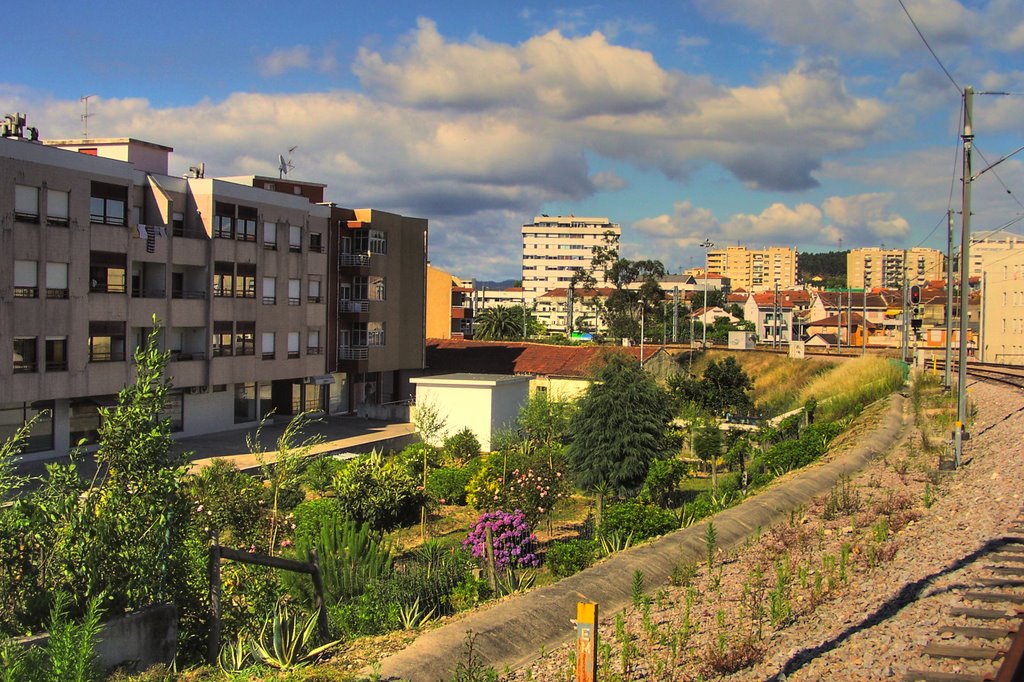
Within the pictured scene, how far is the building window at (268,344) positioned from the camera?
3997 cm

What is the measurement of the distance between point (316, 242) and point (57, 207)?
1492 cm

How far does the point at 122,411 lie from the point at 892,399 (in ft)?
95.4

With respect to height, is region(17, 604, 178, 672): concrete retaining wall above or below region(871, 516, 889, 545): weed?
below

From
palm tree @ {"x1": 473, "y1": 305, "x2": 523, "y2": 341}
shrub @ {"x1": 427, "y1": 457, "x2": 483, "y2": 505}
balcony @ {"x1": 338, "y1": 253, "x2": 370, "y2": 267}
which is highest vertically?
balcony @ {"x1": 338, "y1": 253, "x2": 370, "y2": 267}

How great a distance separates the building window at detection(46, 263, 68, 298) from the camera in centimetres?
2997

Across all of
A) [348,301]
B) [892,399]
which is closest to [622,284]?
[348,301]

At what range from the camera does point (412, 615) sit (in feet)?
36.9

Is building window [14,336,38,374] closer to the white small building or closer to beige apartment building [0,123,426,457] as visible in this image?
beige apartment building [0,123,426,457]

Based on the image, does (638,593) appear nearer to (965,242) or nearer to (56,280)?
(965,242)

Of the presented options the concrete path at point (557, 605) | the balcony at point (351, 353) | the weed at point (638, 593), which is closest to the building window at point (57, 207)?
the balcony at point (351, 353)

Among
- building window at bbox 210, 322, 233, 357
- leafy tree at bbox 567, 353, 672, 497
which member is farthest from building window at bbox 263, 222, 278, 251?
leafy tree at bbox 567, 353, 672, 497

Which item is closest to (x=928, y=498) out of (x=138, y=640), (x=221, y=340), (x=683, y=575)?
(x=683, y=575)

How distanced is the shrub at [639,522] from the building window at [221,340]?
79.8ft

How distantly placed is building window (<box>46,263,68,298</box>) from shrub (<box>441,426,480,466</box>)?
1439 centimetres
